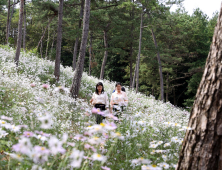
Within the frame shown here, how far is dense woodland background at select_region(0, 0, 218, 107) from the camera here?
15.6 m

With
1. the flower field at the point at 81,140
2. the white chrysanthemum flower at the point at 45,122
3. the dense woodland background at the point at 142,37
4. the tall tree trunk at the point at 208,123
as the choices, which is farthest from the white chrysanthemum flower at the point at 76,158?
the dense woodland background at the point at 142,37

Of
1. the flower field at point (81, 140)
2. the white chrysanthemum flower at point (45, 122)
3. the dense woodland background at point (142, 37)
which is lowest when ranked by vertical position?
the flower field at point (81, 140)

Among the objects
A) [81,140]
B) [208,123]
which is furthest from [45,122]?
[208,123]

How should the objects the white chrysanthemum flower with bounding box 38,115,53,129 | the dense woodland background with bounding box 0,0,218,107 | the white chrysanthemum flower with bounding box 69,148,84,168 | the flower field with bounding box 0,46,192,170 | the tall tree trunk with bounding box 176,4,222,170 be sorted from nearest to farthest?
the white chrysanthemum flower with bounding box 69,148,84,168
the white chrysanthemum flower with bounding box 38,115,53,129
the flower field with bounding box 0,46,192,170
the tall tree trunk with bounding box 176,4,222,170
the dense woodland background with bounding box 0,0,218,107

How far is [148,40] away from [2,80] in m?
14.8

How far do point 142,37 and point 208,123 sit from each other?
19127mm

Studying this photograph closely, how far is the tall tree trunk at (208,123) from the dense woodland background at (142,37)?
35.5ft

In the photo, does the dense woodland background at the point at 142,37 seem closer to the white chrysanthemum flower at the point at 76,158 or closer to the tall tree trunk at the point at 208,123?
the tall tree trunk at the point at 208,123

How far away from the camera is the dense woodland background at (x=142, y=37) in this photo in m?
15.6

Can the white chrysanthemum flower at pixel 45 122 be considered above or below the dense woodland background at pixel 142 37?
below

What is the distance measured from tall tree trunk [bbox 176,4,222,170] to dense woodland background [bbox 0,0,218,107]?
10.8m

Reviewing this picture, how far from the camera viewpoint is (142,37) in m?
20.4

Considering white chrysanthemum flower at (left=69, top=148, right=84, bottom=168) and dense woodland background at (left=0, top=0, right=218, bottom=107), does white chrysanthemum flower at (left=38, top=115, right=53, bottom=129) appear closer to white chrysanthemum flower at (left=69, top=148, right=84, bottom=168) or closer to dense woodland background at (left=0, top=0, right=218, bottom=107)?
white chrysanthemum flower at (left=69, top=148, right=84, bottom=168)

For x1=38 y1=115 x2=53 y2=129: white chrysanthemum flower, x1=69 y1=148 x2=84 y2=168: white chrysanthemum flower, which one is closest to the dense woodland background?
x1=38 y1=115 x2=53 y2=129: white chrysanthemum flower
